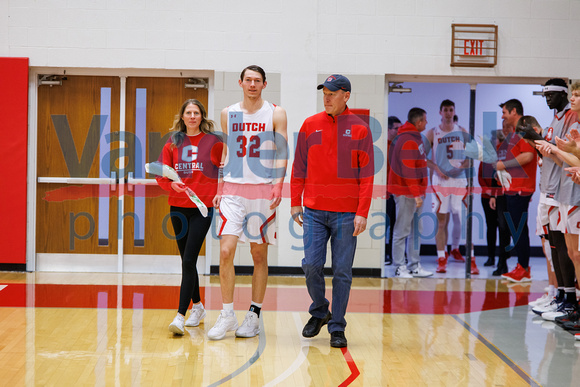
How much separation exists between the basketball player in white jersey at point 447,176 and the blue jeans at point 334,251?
353cm

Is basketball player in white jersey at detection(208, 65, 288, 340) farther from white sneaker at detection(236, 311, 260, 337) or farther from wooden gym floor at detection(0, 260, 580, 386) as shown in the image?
wooden gym floor at detection(0, 260, 580, 386)

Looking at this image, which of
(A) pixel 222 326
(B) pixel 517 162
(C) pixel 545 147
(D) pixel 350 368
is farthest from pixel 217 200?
(B) pixel 517 162

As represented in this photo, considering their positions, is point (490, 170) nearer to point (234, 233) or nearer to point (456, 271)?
point (456, 271)

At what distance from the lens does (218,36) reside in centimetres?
697

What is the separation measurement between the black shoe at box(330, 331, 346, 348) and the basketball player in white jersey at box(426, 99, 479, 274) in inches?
138

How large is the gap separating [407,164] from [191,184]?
11.3ft

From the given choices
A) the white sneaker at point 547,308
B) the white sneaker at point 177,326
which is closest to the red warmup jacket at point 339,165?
the white sneaker at point 177,326

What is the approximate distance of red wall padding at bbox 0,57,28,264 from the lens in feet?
22.6

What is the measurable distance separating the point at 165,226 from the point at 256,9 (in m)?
2.58

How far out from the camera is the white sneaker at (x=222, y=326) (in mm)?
4418

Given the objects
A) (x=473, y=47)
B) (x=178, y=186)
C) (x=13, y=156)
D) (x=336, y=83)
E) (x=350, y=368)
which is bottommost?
(x=350, y=368)

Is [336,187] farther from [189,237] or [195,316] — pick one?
[195,316]

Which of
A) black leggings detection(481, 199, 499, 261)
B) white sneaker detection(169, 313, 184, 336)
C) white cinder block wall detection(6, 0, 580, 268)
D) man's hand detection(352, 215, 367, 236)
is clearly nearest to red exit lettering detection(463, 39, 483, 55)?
white cinder block wall detection(6, 0, 580, 268)

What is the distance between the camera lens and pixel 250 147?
4.52 meters
